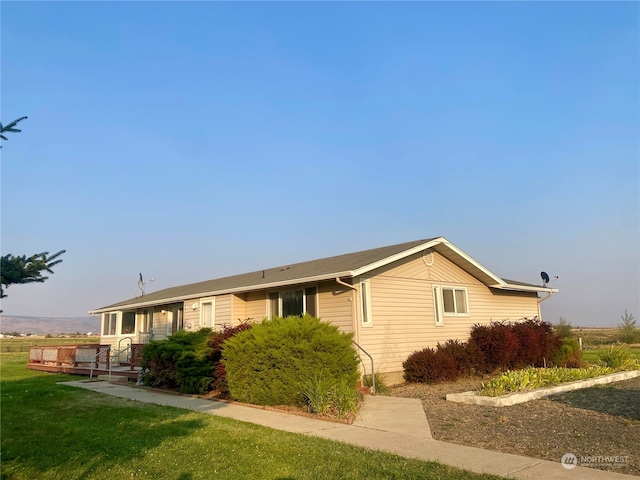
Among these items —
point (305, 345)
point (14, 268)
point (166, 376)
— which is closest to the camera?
point (14, 268)

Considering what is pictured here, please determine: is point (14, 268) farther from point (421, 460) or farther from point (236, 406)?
point (236, 406)

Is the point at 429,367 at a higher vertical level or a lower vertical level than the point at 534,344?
lower

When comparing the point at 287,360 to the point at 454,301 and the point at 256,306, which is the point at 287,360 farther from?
the point at 454,301

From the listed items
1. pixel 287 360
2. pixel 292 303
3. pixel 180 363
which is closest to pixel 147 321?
pixel 292 303

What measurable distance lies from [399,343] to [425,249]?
350 cm

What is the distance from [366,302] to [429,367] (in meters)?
2.67

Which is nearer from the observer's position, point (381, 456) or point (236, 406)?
point (381, 456)

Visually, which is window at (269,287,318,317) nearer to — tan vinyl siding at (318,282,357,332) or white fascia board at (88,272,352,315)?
tan vinyl siding at (318,282,357,332)

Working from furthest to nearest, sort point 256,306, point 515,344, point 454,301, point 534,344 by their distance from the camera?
1. point 454,301
2. point 256,306
3. point 534,344
4. point 515,344

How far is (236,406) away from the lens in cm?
1089

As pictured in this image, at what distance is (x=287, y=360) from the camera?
10.5m

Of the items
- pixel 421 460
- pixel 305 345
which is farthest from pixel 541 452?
pixel 305 345

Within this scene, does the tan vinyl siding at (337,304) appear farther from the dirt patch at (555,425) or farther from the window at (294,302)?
the dirt patch at (555,425)

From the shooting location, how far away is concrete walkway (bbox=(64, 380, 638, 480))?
18.5ft
